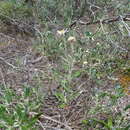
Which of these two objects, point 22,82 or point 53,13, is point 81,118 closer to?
point 22,82

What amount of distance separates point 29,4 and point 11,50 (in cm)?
100

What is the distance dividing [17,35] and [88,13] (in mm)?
1071

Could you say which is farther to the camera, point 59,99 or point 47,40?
point 47,40

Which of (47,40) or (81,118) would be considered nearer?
(81,118)

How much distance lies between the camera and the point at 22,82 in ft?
8.23

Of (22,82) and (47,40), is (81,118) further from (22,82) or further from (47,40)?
(47,40)

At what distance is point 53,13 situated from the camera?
3.98 m

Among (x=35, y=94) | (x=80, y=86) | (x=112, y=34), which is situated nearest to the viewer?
(x=35, y=94)

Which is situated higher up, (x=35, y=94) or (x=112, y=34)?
(x=112, y=34)

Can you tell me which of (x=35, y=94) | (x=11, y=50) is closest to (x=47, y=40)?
(x=11, y=50)

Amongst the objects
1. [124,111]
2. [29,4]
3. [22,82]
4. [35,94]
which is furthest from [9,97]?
[29,4]

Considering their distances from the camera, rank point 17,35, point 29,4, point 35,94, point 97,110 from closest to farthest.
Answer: point 97,110, point 35,94, point 17,35, point 29,4

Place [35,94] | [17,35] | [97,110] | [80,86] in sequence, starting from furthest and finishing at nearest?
[17,35] < [80,86] < [35,94] < [97,110]

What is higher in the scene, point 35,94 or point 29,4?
point 29,4
